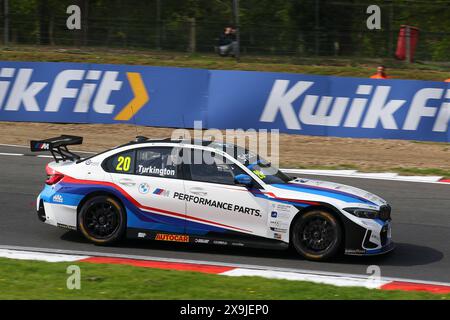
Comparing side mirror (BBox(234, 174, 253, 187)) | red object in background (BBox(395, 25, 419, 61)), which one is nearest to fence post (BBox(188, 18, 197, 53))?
red object in background (BBox(395, 25, 419, 61))

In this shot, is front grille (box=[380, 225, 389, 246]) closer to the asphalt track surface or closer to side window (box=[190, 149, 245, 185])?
the asphalt track surface

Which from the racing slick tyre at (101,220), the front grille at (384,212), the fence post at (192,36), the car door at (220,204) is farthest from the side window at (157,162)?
the fence post at (192,36)

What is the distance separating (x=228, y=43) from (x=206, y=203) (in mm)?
15659

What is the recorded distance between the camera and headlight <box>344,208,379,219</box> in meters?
10.1

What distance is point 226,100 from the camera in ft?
65.3

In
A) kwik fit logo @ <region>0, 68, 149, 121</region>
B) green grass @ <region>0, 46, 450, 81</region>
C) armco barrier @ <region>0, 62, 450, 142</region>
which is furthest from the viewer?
green grass @ <region>0, 46, 450, 81</region>

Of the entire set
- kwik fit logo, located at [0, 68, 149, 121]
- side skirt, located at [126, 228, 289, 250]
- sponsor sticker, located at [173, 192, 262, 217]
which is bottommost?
side skirt, located at [126, 228, 289, 250]

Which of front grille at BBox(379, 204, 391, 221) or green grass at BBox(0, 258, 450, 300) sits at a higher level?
front grille at BBox(379, 204, 391, 221)

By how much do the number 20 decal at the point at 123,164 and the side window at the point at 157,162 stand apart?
0.13 meters

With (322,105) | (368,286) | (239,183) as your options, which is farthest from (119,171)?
(322,105)

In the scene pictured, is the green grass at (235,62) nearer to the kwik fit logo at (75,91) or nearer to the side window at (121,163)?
the kwik fit logo at (75,91)

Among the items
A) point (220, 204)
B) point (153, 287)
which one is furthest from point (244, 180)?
point (153, 287)

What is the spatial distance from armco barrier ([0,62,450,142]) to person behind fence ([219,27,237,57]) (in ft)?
18.2
